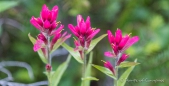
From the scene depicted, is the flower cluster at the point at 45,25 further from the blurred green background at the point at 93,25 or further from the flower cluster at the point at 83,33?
the blurred green background at the point at 93,25

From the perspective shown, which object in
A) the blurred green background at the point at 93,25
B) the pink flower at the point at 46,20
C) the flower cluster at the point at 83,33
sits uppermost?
the blurred green background at the point at 93,25

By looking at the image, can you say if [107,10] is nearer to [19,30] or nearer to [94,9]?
[94,9]

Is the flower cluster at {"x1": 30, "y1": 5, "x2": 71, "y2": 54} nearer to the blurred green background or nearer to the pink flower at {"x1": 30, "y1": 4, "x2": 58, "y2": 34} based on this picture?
the pink flower at {"x1": 30, "y1": 4, "x2": 58, "y2": 34}

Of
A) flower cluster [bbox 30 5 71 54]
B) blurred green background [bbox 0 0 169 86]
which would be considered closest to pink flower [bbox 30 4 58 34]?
flower cluster [bbox 30 5 71 54]

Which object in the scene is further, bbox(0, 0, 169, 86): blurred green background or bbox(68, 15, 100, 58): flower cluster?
bbox(0, 0, 169, 86): blurred green background

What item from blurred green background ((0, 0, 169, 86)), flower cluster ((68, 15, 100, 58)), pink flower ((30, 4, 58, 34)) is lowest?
flower cluster ((68, 15, 100, 58))

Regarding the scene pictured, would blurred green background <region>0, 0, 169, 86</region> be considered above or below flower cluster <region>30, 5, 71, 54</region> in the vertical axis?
above

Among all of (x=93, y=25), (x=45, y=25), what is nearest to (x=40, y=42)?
(x=45, y=25)

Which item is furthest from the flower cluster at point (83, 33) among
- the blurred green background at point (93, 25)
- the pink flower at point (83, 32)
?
the blurred green background at point (93, 25)
